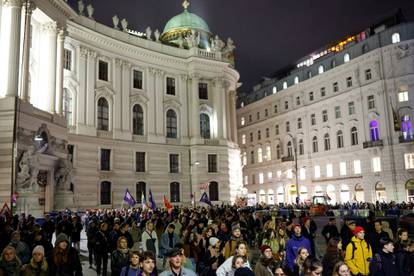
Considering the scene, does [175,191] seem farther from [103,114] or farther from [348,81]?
[348,81]

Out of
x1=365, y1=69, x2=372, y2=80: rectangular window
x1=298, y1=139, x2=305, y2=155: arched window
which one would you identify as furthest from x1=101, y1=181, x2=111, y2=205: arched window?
x1=365, y1=69, x2=372, y2=80: rectangular window

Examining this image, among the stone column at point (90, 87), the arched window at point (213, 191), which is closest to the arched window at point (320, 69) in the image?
the arched window at point (213, 191)

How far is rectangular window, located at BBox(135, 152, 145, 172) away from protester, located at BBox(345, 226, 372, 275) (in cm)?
4023

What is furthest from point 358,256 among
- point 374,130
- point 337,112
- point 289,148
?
point 289,148

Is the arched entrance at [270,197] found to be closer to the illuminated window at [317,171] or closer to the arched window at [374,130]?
the illuminated window at [317,171]

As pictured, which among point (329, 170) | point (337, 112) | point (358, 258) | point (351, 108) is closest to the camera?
point (358, 258)

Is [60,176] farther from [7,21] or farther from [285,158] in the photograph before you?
[285,158]

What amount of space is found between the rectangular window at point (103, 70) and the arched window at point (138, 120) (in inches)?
200

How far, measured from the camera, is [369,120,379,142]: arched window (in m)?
56.6

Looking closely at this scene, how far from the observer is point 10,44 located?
3056 cm

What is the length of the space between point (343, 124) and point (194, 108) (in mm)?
22969

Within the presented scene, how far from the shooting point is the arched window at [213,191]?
52.4m

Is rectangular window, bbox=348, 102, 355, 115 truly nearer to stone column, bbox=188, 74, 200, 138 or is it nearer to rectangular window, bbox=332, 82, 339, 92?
rectangular window, bbox=332, 82, 339, 92

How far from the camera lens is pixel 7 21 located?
31.2m
